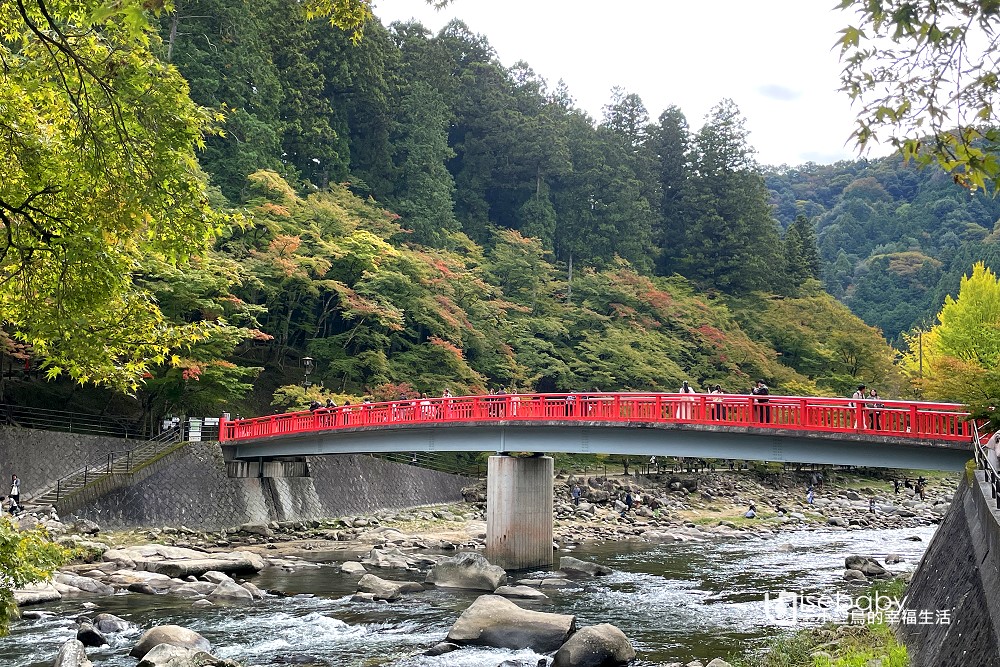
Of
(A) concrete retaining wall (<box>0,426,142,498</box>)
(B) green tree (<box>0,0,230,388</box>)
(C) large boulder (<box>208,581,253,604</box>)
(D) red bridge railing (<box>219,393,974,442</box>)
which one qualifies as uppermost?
(B) green tree (<box>0,0,230,388</box>)

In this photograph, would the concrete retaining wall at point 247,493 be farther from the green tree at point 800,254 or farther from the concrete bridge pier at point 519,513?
the green tree at point 800,254

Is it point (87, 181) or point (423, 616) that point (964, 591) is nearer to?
point (87, 181)

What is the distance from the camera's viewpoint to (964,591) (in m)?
9.95

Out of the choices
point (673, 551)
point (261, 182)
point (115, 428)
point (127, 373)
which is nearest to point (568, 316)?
point (261, 182)

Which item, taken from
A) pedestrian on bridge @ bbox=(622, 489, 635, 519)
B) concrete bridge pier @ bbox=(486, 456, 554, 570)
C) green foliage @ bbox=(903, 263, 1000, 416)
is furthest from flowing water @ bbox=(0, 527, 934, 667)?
green foliage @ bbox=(903, 263, 1000, 416)

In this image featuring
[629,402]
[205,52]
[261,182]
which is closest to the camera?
[629,402]

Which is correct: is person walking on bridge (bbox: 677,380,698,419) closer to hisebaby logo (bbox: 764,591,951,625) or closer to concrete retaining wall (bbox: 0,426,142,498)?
hisebaby logo (bbox: 764,591,951,625)

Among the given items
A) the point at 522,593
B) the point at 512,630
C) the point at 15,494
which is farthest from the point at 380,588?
the point at 15,494

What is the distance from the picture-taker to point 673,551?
97.8 feet

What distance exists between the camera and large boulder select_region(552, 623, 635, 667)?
43.8 ft

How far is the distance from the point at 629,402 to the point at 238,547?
1342 cm

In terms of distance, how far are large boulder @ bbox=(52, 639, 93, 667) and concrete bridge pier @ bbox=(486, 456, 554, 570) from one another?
13334mm

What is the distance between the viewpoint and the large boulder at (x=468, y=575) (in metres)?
21.4

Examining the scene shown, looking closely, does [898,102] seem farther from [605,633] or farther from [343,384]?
[343,384]
